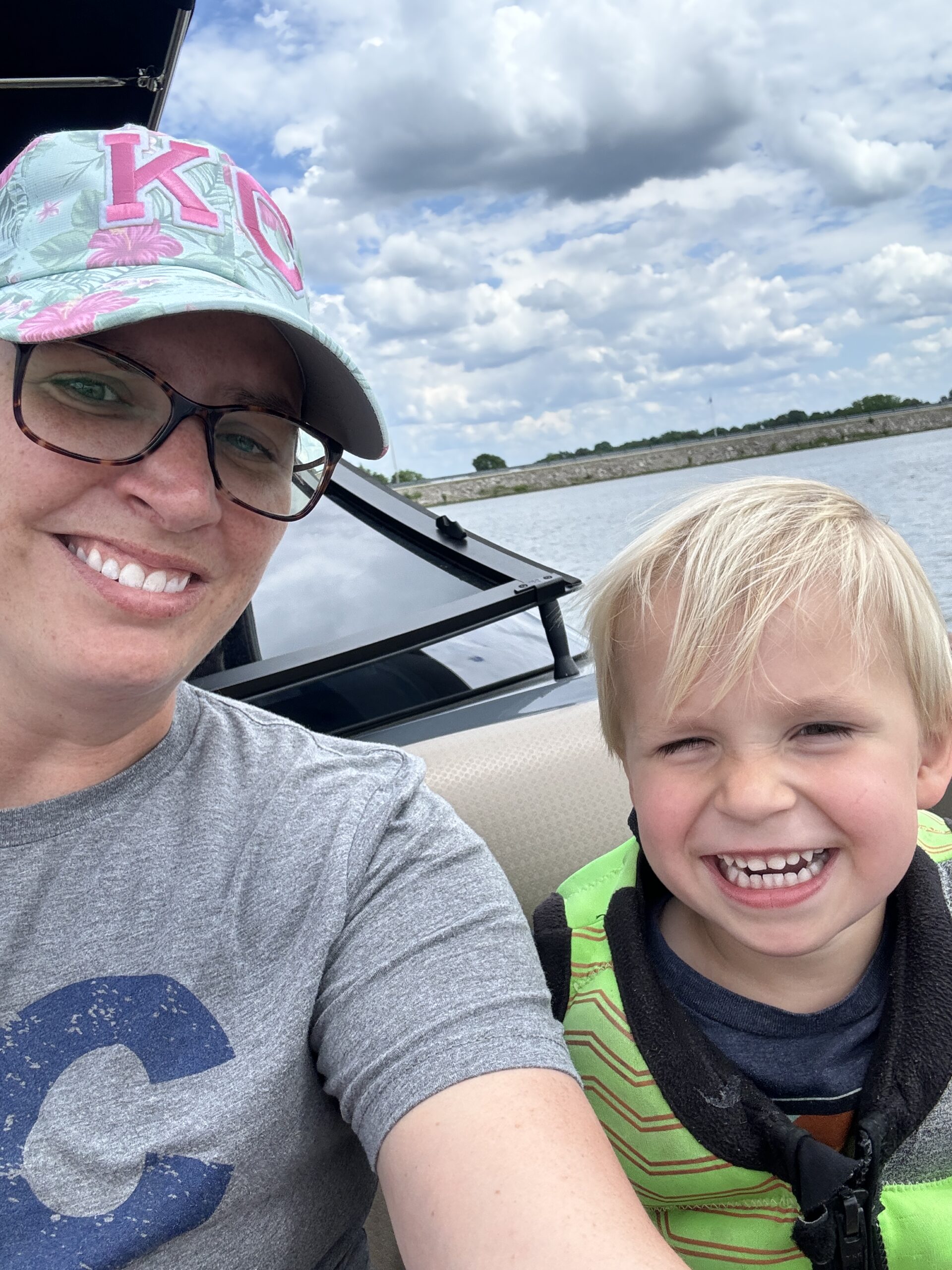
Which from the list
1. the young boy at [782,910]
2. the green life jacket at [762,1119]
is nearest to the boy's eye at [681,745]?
the young boy at [782,910]

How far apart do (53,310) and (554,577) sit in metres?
1.58

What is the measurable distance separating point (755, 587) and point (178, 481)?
698mm

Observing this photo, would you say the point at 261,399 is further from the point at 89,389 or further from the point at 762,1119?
the point at 762,1119

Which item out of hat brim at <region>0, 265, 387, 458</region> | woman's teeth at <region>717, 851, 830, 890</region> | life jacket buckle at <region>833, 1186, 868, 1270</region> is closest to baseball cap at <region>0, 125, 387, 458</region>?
hat brim at <region>0, 265, 387, 458</region>

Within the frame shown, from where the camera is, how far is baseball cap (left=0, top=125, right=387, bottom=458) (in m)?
0.96

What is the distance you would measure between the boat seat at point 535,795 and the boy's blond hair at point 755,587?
34 centimetres

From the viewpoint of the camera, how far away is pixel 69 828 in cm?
109

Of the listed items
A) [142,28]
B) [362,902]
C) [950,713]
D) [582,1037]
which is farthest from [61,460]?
[142,28]

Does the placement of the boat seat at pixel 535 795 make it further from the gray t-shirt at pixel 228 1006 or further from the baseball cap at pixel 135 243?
the baseball cap at pixel 135 243

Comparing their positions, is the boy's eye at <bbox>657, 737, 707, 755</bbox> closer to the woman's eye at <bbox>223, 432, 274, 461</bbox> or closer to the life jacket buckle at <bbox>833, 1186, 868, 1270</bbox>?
the life jacket buckle at <bbox>833, 1186, 868, 1270</bbox>

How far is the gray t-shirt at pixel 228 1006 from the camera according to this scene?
3.11ft

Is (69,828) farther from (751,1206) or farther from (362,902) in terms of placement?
(751,1206)

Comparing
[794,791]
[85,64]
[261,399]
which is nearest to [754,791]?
[794,791]

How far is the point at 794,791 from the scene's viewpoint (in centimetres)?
116
